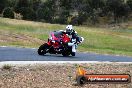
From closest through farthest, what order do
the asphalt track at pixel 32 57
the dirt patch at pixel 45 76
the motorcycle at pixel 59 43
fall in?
the dirt patch at pixel 45 76
the asphalt track at pixel 32 57
the motorcycle at pixel 59 43

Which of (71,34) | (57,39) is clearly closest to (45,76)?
(57,39)

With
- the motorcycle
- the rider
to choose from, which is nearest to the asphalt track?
the motorcycle

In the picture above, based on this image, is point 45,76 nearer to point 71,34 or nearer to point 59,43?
point 59,43

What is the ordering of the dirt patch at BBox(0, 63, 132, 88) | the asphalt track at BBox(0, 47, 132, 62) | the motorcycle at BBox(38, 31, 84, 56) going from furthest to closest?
the motorcycle at BBox(38, 31, 84, 56)
the asphalt track at BBox(0, 47, 132, 62)
the dirt patch at BBox(0, 63, 132, 88)

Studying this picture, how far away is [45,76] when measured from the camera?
14984 mm

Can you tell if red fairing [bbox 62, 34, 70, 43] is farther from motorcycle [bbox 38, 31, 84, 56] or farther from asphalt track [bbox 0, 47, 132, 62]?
asphalt track [bbox 0, 47, 132, 62]

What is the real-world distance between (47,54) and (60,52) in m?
0.68

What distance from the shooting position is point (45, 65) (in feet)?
57.0

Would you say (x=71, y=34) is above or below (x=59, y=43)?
above

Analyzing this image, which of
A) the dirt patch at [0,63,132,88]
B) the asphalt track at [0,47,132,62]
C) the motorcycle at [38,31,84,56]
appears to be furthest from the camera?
the motorcycle at [38,31,84,56]

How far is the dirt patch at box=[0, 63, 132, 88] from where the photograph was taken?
13625mm

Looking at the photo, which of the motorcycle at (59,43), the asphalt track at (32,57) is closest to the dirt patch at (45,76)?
the asphalt track at (32,57)

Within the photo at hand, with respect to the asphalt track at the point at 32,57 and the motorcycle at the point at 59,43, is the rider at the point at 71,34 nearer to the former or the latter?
the motorcycle at the point at 59,43

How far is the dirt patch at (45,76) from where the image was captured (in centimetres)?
1362
